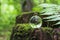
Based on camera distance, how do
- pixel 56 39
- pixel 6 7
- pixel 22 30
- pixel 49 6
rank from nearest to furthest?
1. pixel 49 6
2. pixel 56 39
3. pixel 22 30
4. pixel 6 7

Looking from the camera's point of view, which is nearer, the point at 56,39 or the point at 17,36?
the point at 56,39

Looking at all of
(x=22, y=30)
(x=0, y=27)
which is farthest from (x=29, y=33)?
(x=0, y=27)

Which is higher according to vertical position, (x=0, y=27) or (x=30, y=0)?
(x=30, y=0)

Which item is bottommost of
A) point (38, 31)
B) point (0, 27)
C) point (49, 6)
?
point (0, 27)

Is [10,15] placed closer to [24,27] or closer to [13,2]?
[13,2]

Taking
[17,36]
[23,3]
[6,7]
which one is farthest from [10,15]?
[17,36]

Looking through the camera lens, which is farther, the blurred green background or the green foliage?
the blurred green background

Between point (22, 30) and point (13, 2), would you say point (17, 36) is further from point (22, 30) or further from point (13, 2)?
point (13, 2)

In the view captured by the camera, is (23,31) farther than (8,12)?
No

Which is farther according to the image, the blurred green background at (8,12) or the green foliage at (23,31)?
the blurred green background at (8,12)

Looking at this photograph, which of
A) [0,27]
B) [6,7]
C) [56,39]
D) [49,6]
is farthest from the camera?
[6,7]
